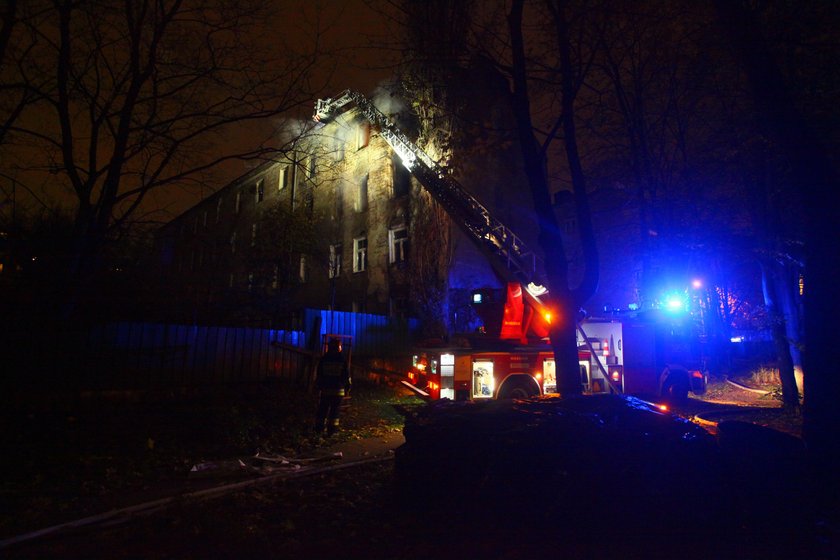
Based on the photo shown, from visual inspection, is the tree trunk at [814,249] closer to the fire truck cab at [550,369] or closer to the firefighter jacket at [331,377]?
the fire truck cab at [550,369]

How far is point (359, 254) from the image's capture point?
24297 millimetres

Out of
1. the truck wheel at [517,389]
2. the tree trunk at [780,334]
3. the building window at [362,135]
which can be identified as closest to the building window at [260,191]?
the building window at [362,135]

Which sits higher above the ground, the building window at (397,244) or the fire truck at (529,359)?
the building window at (397,244)

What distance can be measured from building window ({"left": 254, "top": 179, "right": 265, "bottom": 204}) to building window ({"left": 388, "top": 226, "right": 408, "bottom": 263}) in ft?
43.1

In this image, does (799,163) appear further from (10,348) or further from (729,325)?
(729,325)

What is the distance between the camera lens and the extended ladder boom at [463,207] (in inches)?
650

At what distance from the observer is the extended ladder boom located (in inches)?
650

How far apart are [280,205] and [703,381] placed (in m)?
18.3

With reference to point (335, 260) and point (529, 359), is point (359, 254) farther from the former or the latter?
point (529, 359)

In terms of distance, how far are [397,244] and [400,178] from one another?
321 cm

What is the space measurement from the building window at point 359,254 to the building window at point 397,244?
2007mm

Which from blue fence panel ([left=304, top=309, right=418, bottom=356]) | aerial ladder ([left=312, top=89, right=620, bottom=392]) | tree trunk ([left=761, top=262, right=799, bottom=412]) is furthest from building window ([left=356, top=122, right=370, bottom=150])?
tree trunk ([left=761, top=262, right=799, bottom=412])

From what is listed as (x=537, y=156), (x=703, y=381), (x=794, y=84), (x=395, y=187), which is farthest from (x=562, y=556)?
(x=395, y=187)

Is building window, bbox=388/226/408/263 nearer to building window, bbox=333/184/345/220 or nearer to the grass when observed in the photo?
building window, bbox=333/184/345/220
